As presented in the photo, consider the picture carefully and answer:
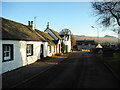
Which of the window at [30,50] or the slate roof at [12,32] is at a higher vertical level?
the slate roof at [12,32]

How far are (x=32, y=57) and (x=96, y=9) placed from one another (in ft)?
41.4

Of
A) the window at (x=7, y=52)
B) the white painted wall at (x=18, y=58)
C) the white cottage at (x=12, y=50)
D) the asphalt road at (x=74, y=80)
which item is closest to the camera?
the asphalt road at (x=74, y=80)

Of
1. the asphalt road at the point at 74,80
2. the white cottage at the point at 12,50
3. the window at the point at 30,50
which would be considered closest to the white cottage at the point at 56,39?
the window at the point at 30,50

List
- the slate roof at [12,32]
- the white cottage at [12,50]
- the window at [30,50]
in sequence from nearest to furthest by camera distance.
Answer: the white cottage at [12,50] < the slate roof at [12,32] < the window at [30,50]

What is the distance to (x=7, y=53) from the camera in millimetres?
12086

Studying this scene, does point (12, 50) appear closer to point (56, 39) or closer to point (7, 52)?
point (7, 52)

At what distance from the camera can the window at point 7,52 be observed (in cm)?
1160

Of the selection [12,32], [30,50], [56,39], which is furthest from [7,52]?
[56,39]

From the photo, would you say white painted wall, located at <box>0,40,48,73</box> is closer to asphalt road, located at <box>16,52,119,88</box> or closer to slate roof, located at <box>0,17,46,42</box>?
slate roof, located at <box>0,17,46,42</box>

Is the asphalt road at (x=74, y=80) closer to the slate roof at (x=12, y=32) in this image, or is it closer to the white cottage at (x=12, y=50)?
the white cottage at (x=12, y=50)

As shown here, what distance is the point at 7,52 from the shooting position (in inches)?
476

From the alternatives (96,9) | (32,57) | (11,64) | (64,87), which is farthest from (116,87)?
(96,9)

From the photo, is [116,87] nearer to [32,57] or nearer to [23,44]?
[23,44]

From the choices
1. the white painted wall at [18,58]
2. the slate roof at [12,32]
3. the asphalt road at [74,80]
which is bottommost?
the asphalt road at [74,80]
